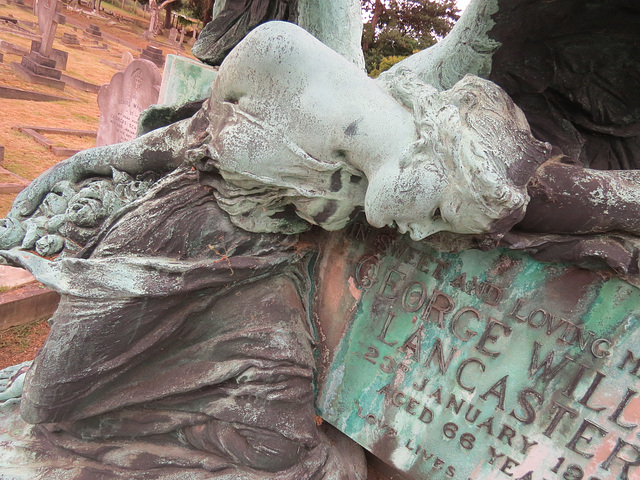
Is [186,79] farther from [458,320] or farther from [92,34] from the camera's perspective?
[92,34]

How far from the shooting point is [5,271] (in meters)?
3.70

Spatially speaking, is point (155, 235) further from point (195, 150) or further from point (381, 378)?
point (381, 378)

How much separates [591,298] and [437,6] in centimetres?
1567

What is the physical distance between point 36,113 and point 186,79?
694cm

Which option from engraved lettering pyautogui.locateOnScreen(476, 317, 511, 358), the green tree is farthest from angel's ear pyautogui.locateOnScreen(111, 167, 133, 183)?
the green tree

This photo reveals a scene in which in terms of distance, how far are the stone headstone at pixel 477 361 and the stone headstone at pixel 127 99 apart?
4.31 meters

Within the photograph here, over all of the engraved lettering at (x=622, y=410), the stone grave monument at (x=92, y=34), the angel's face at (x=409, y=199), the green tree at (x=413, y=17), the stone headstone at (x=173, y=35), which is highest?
the green tree at (x=413, y=17)

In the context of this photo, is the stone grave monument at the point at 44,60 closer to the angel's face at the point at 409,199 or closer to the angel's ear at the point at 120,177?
the angel's ear at the point at 120,177

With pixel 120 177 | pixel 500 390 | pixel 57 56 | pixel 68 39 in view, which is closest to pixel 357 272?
pixel 500 390

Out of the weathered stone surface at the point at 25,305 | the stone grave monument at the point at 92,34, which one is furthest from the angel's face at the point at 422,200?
the stone grave monument at the point at 92,34

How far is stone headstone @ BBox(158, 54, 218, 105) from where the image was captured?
3.37 metres

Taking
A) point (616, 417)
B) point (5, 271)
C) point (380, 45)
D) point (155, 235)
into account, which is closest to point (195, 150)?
point (155, 235)

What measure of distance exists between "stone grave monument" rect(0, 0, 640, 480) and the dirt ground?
1.59 m

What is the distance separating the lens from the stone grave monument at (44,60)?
10930 millimetres
